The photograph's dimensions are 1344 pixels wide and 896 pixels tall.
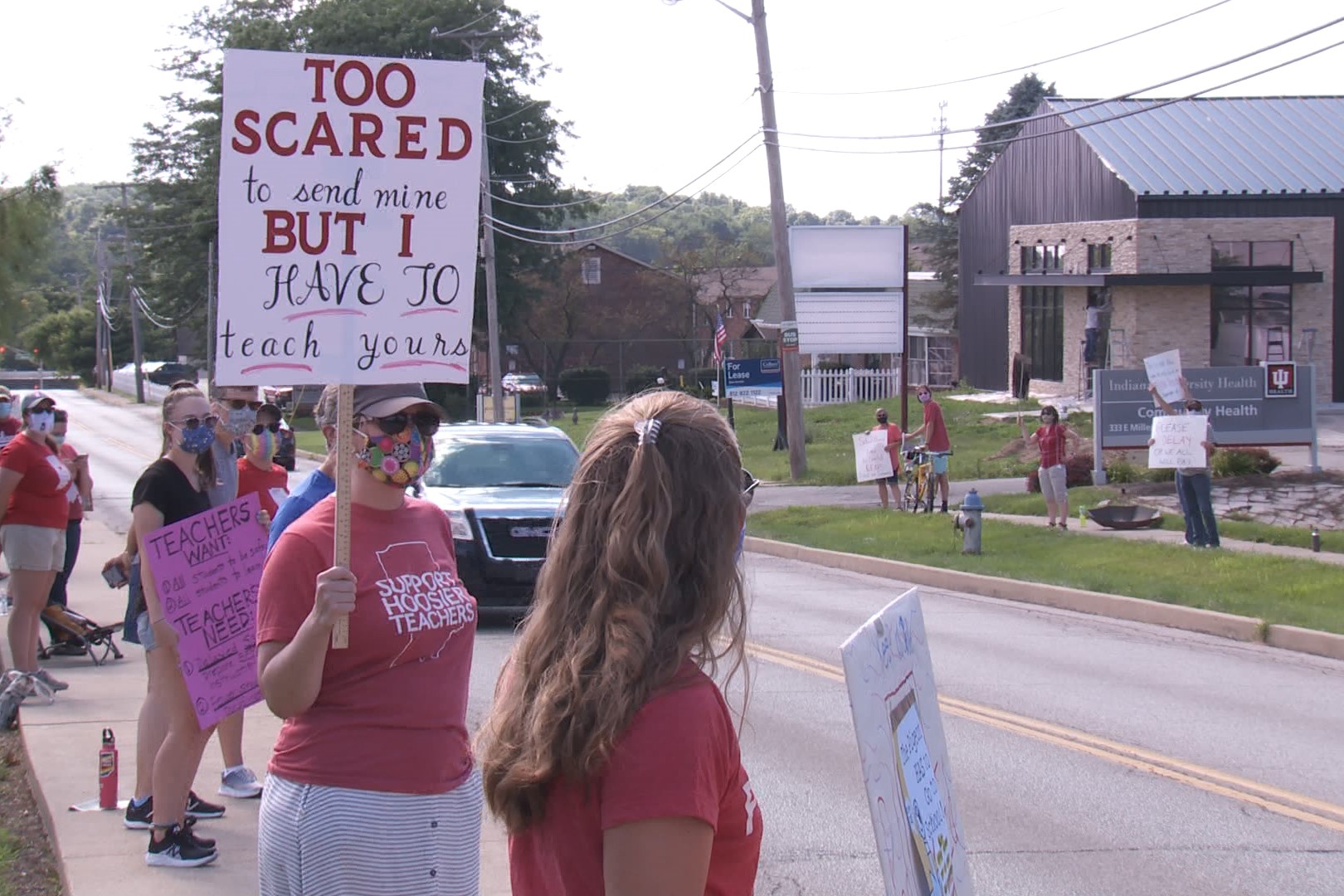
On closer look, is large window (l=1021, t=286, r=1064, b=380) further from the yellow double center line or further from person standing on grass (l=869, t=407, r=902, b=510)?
the yellow double center line

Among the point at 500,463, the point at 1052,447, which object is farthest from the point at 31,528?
the point at 1052,447

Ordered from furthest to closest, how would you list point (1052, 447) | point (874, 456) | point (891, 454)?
point (891, 454) < point (874, 456) < point (1052, 447)

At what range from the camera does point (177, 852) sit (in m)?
5.64

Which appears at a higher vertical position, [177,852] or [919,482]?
[919,482]

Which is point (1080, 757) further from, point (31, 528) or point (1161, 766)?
point (31, 528)

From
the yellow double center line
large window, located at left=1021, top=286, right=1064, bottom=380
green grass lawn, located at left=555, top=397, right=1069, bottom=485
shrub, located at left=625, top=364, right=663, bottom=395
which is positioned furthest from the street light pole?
shrub, located at left=625, top=364, right=663, bottom=395

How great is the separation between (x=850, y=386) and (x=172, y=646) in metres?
42.6

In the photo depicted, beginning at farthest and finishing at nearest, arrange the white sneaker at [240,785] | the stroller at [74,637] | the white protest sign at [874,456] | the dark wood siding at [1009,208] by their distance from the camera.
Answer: the dark wood siding at [1009,208] < the white protest sign at [874,456] < the stroller at [74,637] < the white sneaker at [240,785]

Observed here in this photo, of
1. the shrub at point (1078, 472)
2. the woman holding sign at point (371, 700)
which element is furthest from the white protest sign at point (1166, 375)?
the woman holding sign at point (371, 700)

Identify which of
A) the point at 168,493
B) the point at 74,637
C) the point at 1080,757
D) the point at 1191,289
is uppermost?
the point at 1191,289

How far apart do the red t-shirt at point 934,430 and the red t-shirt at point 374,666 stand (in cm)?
1853

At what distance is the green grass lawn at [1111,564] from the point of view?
1335 centimetres

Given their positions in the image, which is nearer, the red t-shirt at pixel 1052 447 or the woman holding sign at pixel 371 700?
the woman holding sign at pixel 371 700

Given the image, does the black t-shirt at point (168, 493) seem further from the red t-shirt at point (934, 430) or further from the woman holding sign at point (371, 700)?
the red t-shirt at point (934, 430)
